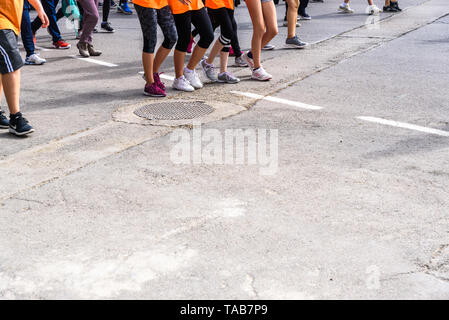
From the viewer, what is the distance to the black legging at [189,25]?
731 centimetres

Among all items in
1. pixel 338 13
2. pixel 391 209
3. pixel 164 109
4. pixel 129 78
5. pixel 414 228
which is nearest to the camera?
pixel 414 228

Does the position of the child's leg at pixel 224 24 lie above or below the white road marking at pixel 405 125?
above

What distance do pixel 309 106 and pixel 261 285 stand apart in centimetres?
390

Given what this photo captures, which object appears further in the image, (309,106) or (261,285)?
(309,106)

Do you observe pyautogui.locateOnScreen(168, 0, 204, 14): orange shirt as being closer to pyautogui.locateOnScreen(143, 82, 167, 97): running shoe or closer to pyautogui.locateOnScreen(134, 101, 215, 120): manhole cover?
pyautogui.locateOnScreen(143, 82, 167, 97): running shoe

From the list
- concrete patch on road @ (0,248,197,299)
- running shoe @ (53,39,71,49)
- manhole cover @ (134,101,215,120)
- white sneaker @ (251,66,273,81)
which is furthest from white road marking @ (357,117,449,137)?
running shoe @ (53,39,71,49)

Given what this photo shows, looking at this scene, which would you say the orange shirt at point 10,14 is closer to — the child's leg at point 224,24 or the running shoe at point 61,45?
the child's leg at point 224,24

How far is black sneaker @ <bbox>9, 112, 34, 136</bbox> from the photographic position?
19.2 ft

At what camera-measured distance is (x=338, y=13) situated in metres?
15.6

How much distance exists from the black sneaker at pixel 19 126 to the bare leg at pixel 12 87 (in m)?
0.05

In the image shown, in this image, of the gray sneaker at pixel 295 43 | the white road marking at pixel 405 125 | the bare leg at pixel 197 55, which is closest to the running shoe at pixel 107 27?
the gray sneaker at pixel 295 43
